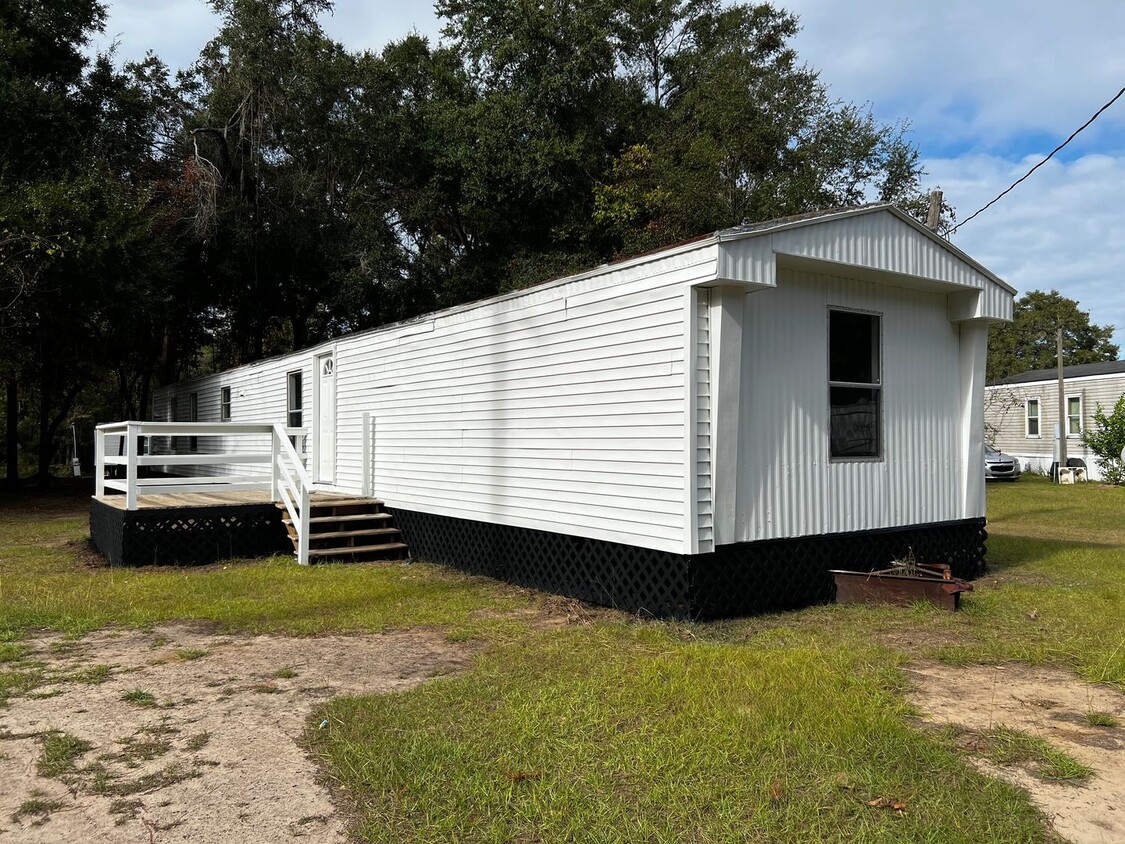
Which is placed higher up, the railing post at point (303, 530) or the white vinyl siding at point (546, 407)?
the white vinyl siding at point (546, 407)

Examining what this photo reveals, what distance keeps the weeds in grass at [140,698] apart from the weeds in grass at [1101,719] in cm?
446

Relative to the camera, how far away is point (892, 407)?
23.8 feet

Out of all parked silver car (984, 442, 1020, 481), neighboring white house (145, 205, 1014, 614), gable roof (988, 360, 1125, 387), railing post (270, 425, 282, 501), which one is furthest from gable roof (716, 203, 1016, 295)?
gable roof (988, 360, 1125, 387)

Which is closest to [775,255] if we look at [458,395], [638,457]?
[638,457]

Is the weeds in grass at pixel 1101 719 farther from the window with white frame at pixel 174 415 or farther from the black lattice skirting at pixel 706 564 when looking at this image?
the window with white frame at pixel 174 415

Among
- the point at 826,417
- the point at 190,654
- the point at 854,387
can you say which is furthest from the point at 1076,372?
the point at 190,654

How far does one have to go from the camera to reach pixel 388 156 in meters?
20.0

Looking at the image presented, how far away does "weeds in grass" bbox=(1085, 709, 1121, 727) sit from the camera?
152 inches

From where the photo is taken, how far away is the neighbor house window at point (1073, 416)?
952 inches

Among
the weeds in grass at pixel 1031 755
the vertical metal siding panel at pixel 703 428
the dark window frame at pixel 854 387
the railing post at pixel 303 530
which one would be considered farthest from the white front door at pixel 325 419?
the weeds in grass at pixel 1031 755

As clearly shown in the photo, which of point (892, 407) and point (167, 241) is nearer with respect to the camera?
point (892, 407)

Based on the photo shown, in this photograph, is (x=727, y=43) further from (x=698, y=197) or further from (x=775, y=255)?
(x=775, y=255)

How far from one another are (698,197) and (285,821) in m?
15.4

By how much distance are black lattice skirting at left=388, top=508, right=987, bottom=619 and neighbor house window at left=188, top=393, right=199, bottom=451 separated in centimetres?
1058
